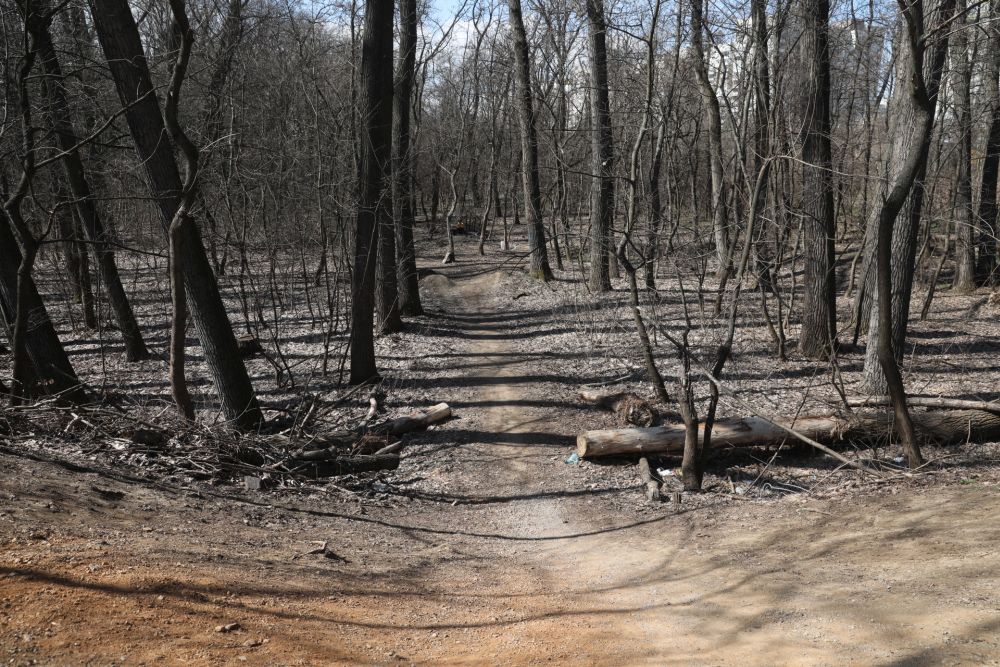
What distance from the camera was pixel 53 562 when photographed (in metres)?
4.44

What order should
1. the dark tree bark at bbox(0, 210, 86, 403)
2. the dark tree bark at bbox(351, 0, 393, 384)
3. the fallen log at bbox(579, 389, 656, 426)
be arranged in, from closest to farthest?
the dark tree bark at bbox(0, 210, 86, 403)
the fallen log at bbox(579, 389, 656, 426)
the dark tree bark at bbox(351, 0, 393, 384)

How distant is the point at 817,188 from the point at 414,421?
7.73 metres

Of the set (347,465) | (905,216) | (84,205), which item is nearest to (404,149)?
(84,205)

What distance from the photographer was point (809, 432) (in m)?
8.72

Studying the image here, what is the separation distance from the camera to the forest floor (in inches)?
161

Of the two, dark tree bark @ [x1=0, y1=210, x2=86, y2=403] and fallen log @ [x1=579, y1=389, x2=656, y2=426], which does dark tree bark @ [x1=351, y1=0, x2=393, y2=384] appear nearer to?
fallen log @ [x1=579, y1=389, x2=656, y2=426]

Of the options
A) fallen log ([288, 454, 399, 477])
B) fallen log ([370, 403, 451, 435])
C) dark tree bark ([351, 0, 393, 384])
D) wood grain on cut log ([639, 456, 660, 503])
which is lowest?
wood grain on cut log ([639, 456, 660, 503])

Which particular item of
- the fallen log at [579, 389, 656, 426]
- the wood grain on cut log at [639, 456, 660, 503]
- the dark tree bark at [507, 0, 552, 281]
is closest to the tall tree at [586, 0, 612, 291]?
the dark tree bark at [507, 0, 552, 281]

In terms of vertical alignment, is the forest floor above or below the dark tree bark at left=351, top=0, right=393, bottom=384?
below

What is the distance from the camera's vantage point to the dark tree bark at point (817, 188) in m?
11.8

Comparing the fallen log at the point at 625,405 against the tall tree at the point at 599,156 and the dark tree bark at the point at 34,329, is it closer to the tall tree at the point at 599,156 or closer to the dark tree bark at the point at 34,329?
the dark tree bark at the point at 34,329

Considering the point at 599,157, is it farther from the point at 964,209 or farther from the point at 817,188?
the point at 964,209

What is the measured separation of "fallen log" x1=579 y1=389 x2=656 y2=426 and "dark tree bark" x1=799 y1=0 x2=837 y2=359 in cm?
366

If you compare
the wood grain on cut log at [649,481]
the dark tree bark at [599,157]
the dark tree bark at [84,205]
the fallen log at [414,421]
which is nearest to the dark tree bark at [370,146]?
the fallen log at [414,421]
